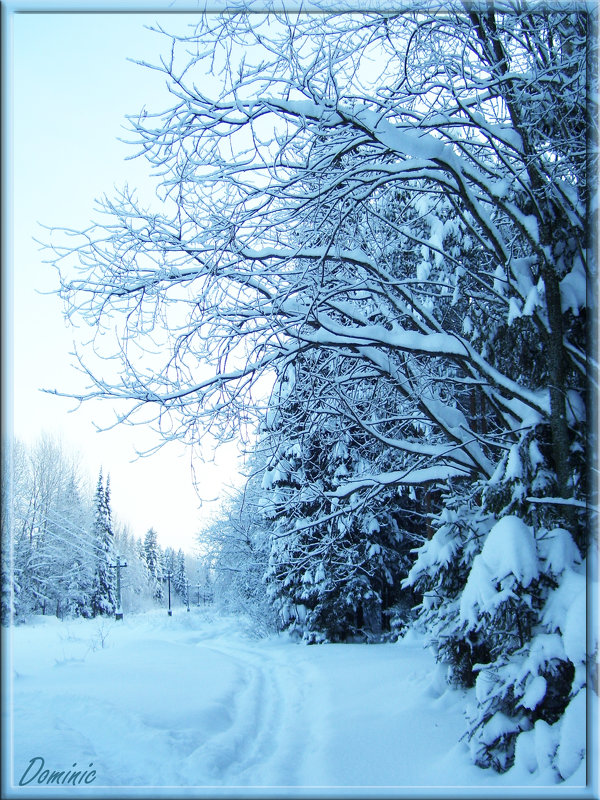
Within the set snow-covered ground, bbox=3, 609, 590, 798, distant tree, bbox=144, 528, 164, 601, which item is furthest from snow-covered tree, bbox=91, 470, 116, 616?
distant tree, bbox=144, 528, 164, 601

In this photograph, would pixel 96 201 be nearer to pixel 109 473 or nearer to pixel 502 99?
pixel 109 473

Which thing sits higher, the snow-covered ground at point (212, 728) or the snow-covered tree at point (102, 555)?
the snow-covered tree at point (102, 555)

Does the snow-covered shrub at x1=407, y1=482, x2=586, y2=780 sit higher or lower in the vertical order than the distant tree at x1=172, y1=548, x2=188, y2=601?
higher

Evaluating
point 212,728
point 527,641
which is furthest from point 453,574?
point 212,728

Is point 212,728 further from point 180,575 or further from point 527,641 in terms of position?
point 180,575

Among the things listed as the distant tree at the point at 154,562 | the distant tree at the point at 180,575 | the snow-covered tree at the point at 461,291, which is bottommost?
the distant tree at the point at 180,575

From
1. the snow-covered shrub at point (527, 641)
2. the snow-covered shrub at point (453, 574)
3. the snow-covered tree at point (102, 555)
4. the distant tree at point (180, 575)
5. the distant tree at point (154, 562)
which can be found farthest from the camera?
the distant tree at point (180, 575)

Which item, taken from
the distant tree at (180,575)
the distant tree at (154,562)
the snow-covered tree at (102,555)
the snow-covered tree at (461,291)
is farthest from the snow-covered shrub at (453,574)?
the distant tree at (180,575)

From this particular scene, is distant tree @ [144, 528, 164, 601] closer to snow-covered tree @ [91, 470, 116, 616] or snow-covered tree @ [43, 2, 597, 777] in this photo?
snow-covered tree @ [91, 470, 116, 616]

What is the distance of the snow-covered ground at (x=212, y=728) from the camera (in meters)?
3.62

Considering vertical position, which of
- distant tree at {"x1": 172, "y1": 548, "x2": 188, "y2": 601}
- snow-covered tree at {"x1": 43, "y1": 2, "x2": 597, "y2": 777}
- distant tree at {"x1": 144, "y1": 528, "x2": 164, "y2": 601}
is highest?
snow-covered tree at {"x1": 43, "y1": 2, "x2": 597, "y2": 777}

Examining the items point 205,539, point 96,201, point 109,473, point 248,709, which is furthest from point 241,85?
point 205,539

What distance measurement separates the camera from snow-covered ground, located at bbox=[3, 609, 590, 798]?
3.62m

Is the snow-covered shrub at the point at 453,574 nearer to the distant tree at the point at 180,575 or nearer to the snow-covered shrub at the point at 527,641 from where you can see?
the snow-covered shrub at the point at 527,641
